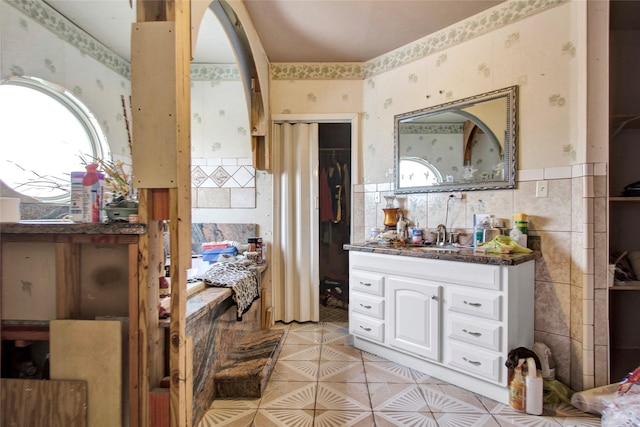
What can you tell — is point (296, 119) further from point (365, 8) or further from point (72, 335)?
point (72, 335)

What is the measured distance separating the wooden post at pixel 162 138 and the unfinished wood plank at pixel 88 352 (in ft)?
0.34

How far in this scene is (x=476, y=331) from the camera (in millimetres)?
1681

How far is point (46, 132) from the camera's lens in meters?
1.85

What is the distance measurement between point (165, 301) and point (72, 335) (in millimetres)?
335

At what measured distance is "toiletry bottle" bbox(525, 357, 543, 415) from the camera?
1.52 m

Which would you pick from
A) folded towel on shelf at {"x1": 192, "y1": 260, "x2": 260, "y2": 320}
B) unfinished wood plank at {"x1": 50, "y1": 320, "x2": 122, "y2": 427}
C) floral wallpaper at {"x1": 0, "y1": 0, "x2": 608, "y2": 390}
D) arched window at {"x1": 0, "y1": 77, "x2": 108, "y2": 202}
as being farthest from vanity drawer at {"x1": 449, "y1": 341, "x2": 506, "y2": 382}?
arched window at {"x1": 0, "y1": 77, "x2": 108, "y2": 202}

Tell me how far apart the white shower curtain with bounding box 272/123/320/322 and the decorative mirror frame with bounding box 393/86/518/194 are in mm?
892

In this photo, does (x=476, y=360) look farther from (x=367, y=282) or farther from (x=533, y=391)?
(x=367, y=282)

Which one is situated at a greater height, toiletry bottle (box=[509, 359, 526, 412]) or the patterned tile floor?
toiletry bottle (box=[509, 359, 526, 412])

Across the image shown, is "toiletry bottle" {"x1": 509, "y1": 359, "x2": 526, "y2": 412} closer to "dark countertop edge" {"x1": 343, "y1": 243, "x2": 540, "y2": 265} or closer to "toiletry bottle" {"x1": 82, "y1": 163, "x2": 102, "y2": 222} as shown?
"dark countertop edge" {"x1": 343, "y1": 243, "x2": 540, "y2": 265}

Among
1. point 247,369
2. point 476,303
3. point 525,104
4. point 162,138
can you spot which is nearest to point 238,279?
point 247,369

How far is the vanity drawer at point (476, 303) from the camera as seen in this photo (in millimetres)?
1614

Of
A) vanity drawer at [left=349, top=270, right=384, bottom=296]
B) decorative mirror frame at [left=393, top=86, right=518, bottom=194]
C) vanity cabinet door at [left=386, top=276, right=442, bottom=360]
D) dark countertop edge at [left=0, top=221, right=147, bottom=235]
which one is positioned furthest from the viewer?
vanity drawer at [left=349, top=270, right=384, bottom=296]

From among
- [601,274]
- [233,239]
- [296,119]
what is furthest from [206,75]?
[601,274]
